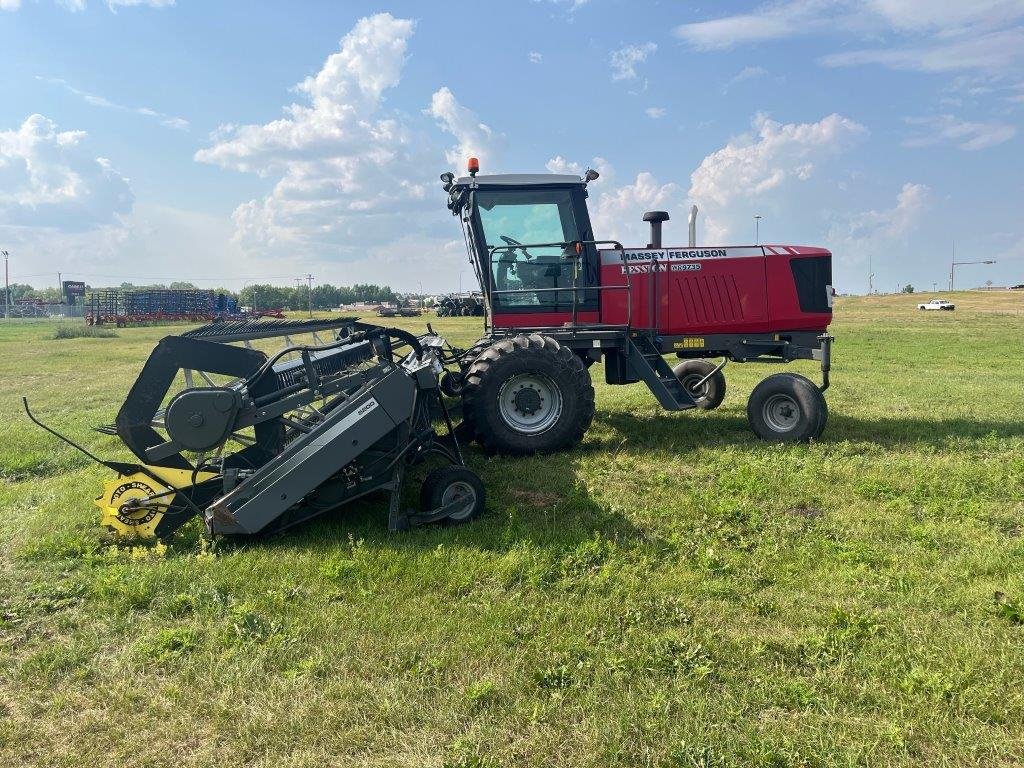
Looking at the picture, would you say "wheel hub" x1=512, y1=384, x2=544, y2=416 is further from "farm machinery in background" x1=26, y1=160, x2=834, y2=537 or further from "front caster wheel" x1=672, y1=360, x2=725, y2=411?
"front caster wheel" x1=672, y1=360, x2=725, y2=411

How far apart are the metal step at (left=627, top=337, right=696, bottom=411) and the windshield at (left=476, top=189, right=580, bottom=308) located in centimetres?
102

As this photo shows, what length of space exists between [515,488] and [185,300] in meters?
56.7

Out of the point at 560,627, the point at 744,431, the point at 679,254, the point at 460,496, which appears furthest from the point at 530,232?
the point at 560,627

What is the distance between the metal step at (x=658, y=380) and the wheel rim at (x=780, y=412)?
31.4 inches

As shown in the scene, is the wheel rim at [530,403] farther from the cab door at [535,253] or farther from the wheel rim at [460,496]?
the wheel rim at [460,496]

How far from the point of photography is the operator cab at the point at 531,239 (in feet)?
25.7

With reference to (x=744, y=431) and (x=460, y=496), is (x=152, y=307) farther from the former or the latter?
(x=460, y=496)

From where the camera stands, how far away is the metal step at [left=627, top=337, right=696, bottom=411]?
7652 millimetres

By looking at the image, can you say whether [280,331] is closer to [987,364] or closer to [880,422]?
[880,422]

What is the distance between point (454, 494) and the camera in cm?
520

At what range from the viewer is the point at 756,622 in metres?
3.72

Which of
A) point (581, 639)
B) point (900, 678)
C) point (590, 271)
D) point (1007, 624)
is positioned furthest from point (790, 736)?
point (590, 271)

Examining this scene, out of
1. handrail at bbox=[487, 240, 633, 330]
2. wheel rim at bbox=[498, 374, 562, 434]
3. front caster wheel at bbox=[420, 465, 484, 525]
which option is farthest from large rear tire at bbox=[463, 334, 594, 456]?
front caster wheel at bbox=[420, 465, 484, 525]

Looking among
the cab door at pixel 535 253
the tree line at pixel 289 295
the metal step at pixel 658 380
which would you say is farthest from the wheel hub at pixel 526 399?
the tree line at pixel 289 295
